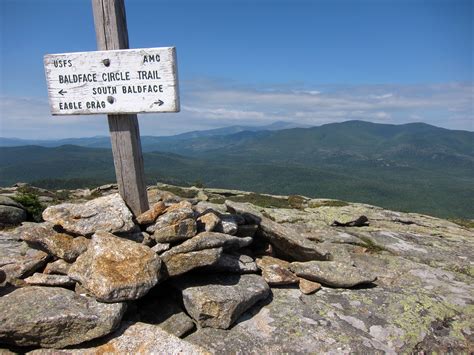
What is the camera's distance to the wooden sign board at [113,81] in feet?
24.3

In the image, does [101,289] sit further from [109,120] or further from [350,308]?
[350,308]

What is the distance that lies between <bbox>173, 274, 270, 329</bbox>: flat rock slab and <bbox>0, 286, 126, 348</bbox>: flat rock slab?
136cm

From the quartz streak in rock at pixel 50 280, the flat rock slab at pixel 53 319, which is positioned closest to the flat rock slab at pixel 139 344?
the flat rock slab at pixel 53 319

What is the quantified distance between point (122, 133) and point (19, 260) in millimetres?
3855

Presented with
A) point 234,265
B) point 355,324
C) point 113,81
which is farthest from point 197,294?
point 113,81

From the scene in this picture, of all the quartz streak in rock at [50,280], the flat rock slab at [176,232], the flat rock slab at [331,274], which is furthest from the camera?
the flat rock slab at [331,274]

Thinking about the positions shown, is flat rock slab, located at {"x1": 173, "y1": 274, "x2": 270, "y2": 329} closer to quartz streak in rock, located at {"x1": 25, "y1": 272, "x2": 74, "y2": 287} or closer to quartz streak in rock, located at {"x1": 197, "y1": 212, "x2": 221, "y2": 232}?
quartz streak in rock, located at {"x1": 197, "y1": 212, "x2": 221, "y2": 232}

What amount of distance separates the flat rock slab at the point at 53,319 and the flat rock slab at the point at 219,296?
1355mm

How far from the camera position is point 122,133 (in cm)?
827

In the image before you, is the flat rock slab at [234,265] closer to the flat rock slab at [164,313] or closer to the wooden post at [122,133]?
the flat rock slab at [164,313]

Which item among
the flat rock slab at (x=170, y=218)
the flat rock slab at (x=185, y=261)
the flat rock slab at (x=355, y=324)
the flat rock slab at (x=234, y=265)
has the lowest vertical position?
the flat rock slab at (x=355, y=324)

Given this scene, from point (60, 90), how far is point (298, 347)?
24.8 ft

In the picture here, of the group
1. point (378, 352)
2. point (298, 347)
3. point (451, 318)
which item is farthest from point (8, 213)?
point (451, 318)

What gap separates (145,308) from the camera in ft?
23.2
